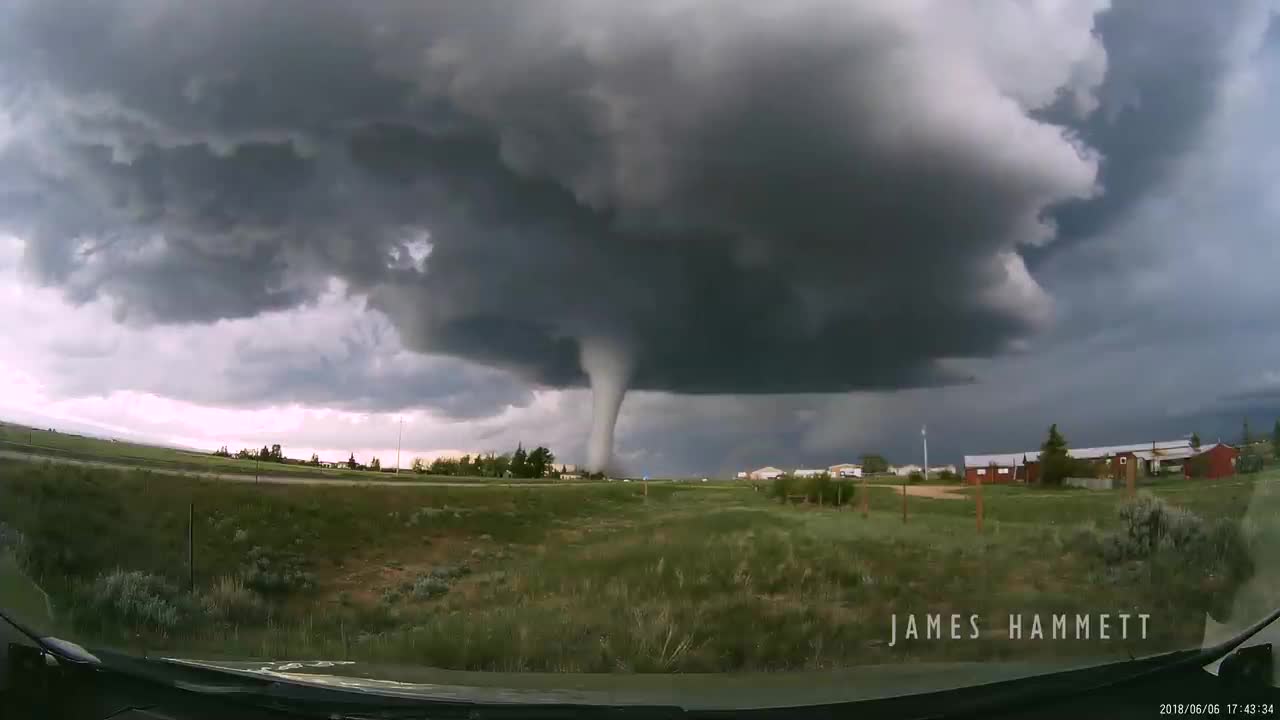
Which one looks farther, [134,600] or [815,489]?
[134,600]

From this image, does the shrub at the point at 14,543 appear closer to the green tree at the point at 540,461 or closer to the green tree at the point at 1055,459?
the green tree at the point at 540,461

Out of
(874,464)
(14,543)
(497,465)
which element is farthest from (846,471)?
(14,543)

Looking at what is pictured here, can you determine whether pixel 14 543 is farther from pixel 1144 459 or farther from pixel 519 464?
pixel 1144 459

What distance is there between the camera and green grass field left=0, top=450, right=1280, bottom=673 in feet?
9.58

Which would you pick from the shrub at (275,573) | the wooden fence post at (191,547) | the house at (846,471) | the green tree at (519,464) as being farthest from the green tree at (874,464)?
the wooden fence post at (191,547)

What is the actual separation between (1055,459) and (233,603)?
3.49 m

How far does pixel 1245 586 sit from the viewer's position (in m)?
2.84

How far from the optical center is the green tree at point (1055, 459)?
10.2ft

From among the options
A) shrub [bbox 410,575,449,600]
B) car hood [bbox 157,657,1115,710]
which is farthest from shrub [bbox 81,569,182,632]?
shrub [bbox 410,575,449,600]

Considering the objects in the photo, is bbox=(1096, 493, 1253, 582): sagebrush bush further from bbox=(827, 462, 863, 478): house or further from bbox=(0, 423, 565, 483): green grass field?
bbox=(0, 423, 565, 483): green grass field

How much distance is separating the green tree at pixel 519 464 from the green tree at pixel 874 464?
56.2 inches

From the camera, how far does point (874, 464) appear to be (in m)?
3.25

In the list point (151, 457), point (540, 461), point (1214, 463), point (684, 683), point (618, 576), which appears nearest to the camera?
point (684, 683)

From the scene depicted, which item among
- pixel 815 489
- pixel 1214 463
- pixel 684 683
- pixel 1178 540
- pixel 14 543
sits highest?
pixel 1214 463
